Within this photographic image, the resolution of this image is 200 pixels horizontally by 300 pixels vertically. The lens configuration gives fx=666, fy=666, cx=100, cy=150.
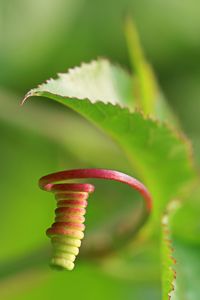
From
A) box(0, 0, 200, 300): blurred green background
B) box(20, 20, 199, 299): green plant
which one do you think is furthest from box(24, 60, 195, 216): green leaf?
box(0, 0, 200, 300): blurred green background

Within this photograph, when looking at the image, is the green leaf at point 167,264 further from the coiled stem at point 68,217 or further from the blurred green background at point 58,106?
the blurred green background at point 58,106

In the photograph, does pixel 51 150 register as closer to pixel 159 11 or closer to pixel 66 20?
pixel 66 20

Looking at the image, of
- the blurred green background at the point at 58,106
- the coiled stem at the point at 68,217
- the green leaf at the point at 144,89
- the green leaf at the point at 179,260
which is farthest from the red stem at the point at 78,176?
the blurred green background at the point at 58,106

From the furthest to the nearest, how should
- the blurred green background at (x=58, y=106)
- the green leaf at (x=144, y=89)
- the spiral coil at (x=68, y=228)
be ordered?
the blurred green background at (x=58, y=106)
the green leaf at (x=144, y=89)
the spiral coil at (x=68, y=228)

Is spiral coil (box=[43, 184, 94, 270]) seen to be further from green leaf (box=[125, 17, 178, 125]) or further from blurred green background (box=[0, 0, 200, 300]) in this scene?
blurred green background (box=[0, 0, 200, 300])

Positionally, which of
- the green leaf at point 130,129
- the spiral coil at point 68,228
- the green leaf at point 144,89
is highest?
the green leaf at point 144,89

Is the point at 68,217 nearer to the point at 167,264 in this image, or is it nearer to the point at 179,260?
the point at 167,264
